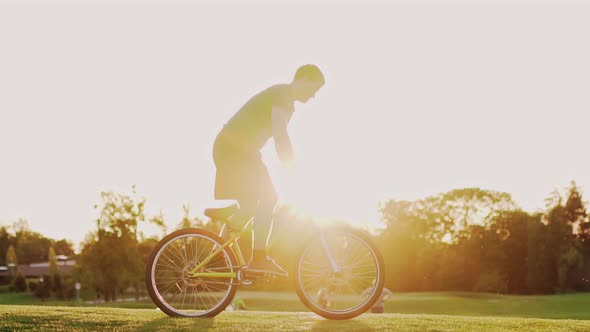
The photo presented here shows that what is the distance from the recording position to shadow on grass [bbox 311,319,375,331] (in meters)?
6.23

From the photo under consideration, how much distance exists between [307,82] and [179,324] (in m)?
2.98

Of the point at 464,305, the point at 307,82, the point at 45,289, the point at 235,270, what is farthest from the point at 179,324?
the point at 45,289

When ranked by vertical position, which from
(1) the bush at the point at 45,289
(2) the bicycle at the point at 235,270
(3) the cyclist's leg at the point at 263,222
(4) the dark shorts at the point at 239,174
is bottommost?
(1) the bush at the point at 45,289

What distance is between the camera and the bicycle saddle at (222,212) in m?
6.89

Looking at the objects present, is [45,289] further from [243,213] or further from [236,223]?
[243,213]

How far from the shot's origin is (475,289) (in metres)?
67.0

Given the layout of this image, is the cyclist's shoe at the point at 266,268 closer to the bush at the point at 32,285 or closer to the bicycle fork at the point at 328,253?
the bicycle fork at the point at 328,253

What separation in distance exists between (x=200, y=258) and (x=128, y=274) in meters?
44.8

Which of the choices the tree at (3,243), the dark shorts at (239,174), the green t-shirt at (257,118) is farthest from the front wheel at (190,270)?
the tree at (3,243)

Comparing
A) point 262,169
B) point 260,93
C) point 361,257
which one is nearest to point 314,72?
point 260,93

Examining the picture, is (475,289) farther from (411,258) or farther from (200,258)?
(200,258)

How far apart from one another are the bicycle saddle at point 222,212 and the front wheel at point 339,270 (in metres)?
0.94

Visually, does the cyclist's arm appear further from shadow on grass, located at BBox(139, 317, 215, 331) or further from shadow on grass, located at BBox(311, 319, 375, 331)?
shadow on grass, located at BBox(139, 317, 215, 331)

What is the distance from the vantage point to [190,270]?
277 inches
